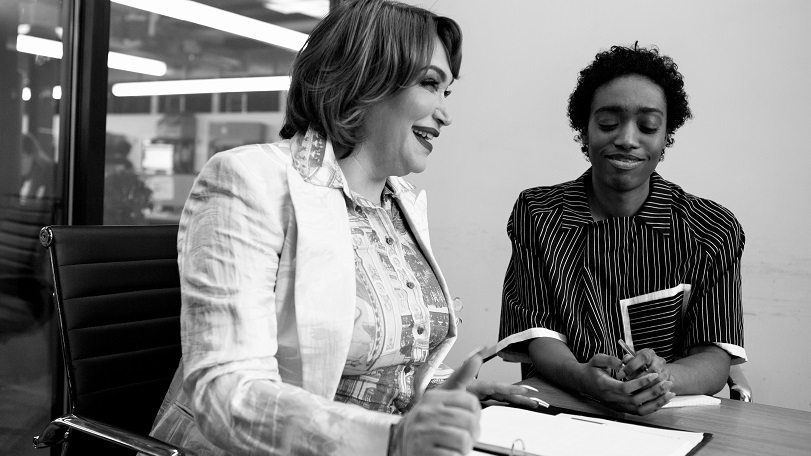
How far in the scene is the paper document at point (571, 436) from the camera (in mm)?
1062

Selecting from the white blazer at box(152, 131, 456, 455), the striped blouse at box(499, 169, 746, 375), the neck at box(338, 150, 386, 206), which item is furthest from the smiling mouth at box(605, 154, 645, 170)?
the white blazer at box(152, 131, 456, 455)

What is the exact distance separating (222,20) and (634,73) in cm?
197

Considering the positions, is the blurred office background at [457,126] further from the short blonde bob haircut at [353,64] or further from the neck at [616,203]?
the short blonde bob haircut at [353,64]

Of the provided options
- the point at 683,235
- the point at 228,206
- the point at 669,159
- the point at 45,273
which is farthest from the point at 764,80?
the point at 45,273

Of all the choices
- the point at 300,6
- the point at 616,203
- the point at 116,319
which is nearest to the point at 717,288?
the point at 616,203

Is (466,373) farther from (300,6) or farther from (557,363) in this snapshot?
(300,6)

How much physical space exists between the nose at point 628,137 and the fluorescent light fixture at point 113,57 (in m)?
1.83

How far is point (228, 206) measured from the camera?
111 cm

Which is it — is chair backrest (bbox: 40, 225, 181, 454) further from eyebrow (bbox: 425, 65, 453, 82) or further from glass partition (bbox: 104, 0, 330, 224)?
glass partition (bbox: 104, 0, 330, 224)

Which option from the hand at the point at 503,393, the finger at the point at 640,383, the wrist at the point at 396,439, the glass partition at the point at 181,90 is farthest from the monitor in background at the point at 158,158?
the wrist at the point at 396,439

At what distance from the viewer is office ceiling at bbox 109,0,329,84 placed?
2.75m

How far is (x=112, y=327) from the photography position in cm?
143

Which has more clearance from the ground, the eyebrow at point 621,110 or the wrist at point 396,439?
the eyebrow at point 621,110

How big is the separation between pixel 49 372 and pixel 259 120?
147cm
